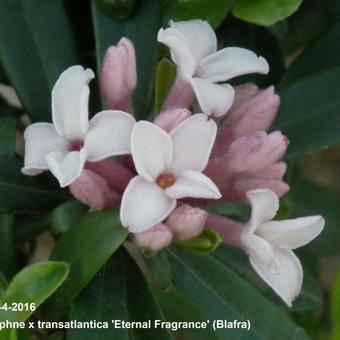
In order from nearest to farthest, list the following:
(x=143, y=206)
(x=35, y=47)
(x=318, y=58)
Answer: (x=143, y=206), (x=35, y=47), (x=318, y=58)

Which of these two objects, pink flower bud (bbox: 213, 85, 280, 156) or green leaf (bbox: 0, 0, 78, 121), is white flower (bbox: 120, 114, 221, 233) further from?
green leaf (bbox: 0, 0, 78, 121)

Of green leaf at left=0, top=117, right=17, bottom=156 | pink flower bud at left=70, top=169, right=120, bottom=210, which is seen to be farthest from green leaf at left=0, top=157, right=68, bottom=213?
pink flower bud at left=70, top=169, right=120, bottom=210

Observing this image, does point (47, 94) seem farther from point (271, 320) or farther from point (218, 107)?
point (271, 320)

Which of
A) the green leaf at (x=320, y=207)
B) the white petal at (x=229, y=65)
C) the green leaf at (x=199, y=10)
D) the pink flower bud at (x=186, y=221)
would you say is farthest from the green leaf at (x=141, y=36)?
the green leaf at (x=320, y=207)

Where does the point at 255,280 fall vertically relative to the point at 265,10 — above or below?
below

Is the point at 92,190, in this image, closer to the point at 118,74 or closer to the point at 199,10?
the point at 118,74

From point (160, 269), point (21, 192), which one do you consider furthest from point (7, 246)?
point (160, 269)

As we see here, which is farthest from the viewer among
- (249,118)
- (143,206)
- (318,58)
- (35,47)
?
(318,58)

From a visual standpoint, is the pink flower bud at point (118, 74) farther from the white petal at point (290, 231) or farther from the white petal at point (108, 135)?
the white petal at point (290, 231)
